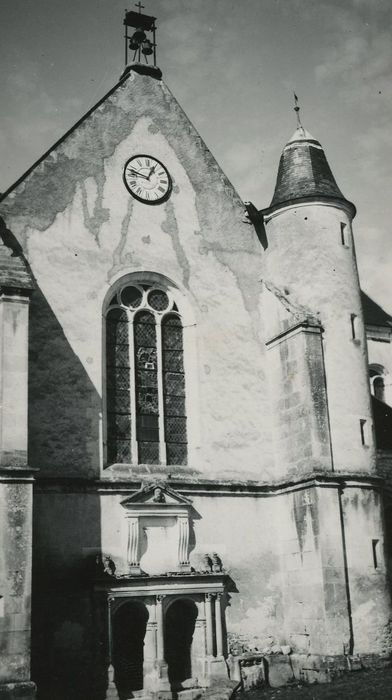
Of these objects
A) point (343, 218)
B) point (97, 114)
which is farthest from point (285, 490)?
point (97, 114)

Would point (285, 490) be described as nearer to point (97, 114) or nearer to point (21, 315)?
point (21, 315)

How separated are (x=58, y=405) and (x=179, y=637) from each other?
5484 mm

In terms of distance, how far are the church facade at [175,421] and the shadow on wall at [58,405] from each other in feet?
0.14

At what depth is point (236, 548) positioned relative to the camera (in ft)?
60.9

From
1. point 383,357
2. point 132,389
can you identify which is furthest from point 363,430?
point 383,357

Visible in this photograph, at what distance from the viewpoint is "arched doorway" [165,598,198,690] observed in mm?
17016

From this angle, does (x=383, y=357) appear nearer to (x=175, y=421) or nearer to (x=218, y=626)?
(x=175, y=421)

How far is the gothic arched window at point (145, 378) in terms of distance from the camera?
1858cm

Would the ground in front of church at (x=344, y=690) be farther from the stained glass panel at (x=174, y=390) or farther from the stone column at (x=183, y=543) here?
the stained glass panel at (x=174, y=390)

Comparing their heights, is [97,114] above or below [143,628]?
above

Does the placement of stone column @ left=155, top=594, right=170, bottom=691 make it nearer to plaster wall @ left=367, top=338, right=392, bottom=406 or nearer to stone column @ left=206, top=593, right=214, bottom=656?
stone column @ left=206, top=593, right=214, bottom=656

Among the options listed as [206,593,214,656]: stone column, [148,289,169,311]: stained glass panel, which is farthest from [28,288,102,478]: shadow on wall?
[206,593,214,656]: stone column

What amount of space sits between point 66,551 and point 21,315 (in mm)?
4810

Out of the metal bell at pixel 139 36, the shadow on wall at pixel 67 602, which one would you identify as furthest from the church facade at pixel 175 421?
the metal bell at pixel 139 36
